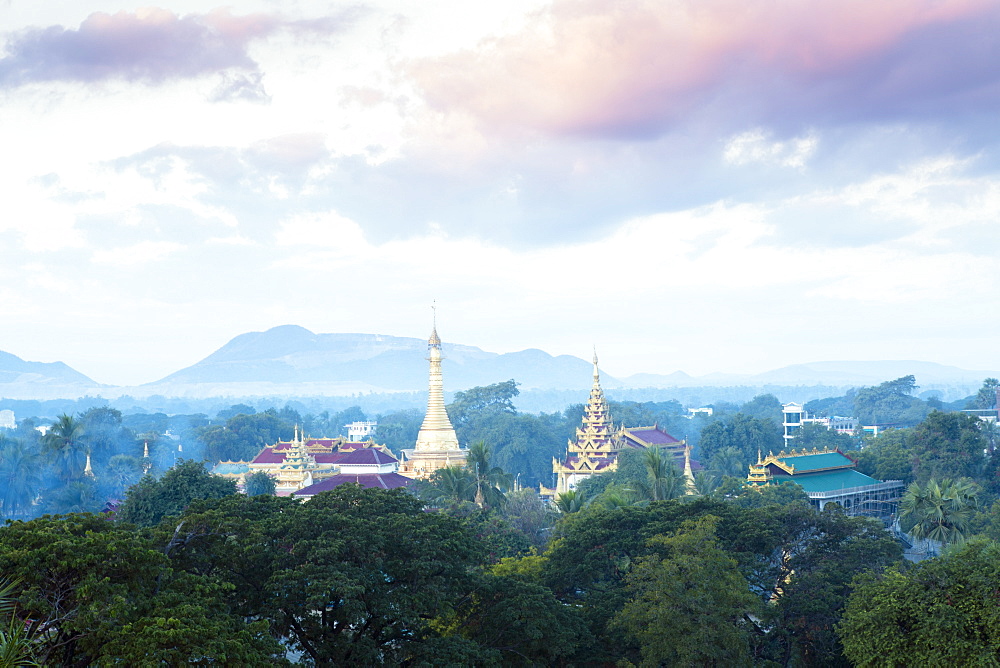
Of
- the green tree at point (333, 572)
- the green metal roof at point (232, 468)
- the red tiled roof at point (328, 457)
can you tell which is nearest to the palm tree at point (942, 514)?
the green tree at point (333, 572)

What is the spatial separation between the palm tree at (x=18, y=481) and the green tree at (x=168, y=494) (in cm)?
4794

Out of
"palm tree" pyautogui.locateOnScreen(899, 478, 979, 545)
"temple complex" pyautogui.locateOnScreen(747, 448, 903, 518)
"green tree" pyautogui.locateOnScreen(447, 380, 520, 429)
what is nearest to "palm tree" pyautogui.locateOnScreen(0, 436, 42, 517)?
"green tree" pyautogui.locateOnScreen(447, 380, 520, 429)

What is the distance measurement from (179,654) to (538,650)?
35.5 feet

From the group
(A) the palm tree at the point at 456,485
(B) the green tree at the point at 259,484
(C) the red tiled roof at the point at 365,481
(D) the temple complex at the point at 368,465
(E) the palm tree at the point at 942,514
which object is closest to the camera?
(E) the palm tree at the point at 942,514

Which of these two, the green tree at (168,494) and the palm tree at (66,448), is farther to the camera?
the palm tree at (66,448)

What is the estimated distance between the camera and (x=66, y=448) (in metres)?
88.1

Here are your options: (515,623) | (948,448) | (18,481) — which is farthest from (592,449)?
(515,623)

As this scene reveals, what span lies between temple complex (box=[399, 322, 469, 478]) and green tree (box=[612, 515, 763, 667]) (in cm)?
4594

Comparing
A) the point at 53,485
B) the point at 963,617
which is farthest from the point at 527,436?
the point at 963,617

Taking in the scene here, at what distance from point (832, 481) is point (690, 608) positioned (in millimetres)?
35783

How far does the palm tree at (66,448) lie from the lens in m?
87.9

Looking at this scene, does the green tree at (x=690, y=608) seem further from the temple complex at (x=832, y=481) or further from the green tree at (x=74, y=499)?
the green tree at (x=74, y=499)

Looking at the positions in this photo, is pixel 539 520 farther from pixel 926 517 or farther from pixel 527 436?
pixel 527 436

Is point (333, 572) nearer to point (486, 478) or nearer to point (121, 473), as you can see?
point (486, 478)
